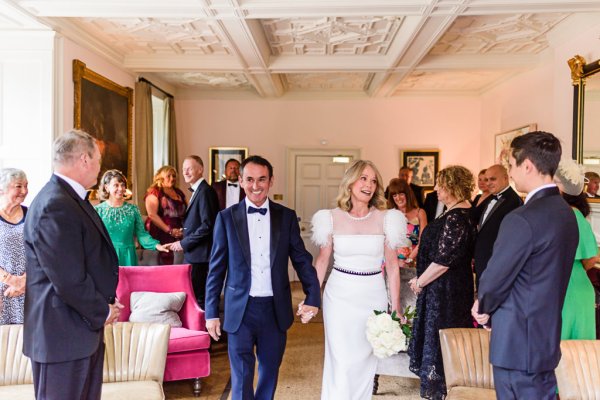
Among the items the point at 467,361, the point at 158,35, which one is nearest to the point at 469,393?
the point at 467,361

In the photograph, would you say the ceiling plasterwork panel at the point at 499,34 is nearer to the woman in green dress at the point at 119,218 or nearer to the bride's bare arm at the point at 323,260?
the bride's bare arm at the point at 323,260

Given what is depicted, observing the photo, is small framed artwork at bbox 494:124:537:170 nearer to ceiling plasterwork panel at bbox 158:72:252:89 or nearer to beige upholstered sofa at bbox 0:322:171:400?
ceiling plasterwork panel at bbox 158:72:252:89

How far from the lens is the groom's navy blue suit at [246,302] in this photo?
9.05 ft

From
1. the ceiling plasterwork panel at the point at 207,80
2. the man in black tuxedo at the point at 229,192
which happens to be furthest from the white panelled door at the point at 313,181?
the man in black tuxedo at the point at 229,192

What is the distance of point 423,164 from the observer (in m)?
9.07

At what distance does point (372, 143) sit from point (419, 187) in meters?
1.27

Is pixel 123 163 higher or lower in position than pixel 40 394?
higher

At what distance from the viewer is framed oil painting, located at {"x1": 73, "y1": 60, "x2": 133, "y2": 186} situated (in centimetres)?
541

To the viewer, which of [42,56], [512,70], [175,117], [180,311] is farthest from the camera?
[175,117]

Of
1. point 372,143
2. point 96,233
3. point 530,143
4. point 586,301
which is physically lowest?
point 586,301

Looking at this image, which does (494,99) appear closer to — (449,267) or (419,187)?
(419,187)

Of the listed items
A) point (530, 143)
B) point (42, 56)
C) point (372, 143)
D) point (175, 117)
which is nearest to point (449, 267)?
point (530, 143)

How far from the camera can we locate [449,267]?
3471 mm

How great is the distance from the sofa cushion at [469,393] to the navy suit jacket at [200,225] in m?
2.85
